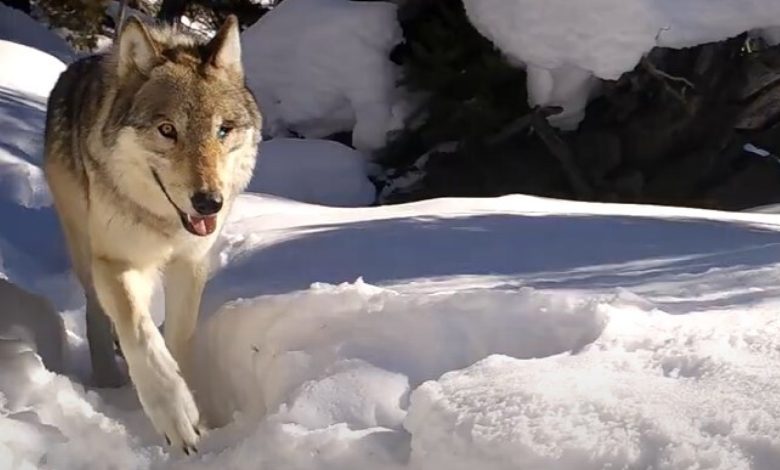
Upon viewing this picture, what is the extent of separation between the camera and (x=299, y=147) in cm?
993

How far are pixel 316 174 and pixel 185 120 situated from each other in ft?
19.7

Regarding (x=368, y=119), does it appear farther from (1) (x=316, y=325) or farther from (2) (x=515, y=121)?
(1) (x=316, y=325)

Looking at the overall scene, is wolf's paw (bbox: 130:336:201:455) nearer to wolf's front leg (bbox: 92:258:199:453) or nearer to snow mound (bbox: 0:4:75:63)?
wolf's front leg (bbox: 92:258:199:453)

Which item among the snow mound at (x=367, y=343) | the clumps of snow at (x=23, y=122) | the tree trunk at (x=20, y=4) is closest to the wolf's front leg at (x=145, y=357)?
the snow mound at (x=367, y=343)

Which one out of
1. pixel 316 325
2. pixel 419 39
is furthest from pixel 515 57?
pixel 316 325

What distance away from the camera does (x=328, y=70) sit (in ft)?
33.2

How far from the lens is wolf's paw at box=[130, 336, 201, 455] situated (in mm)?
3307

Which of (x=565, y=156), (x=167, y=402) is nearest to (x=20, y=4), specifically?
(x=565, y=156)

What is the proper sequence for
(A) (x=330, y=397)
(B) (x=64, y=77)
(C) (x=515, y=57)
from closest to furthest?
(A) (x=330, y=397) < (B) (x=64, y=77) < (C) (x=515, y=57)

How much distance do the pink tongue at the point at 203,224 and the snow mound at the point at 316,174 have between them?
18.1 ft

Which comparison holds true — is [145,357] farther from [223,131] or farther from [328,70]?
[328,70]

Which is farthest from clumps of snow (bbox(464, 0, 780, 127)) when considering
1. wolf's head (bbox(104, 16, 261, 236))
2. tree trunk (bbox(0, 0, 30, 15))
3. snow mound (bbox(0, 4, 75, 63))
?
tree trunk (bbox(0, 0, 30, 15))

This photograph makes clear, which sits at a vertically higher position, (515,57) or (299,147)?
(515,57)

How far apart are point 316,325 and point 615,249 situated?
1.91m
